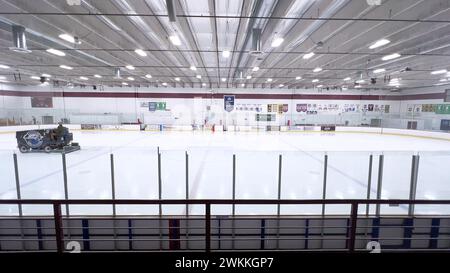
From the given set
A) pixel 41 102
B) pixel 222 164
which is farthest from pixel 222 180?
pixel 41 102

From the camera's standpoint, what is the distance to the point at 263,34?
7484mm

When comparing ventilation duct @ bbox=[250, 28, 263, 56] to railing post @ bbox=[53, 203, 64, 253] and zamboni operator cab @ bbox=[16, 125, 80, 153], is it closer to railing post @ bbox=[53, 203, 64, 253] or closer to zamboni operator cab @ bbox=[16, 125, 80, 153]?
railing post @ bbox=[53, 203, 64, 253]

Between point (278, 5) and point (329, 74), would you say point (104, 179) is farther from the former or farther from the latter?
point (329, 74)

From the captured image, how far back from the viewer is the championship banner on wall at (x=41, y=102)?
2414cm

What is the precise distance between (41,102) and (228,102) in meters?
19.6

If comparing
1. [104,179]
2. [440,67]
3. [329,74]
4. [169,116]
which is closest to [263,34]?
[104,179]

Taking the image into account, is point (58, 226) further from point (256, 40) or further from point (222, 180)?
point (256, 40)

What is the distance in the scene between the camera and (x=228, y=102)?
77.6ft

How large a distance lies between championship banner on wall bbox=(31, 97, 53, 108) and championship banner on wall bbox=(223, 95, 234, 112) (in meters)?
18.2

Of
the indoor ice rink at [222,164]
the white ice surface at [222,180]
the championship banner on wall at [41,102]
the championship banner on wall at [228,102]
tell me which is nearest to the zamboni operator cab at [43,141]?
the indoor ice rink at [222,164]

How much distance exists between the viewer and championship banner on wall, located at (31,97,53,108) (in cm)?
2414

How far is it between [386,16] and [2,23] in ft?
35.8

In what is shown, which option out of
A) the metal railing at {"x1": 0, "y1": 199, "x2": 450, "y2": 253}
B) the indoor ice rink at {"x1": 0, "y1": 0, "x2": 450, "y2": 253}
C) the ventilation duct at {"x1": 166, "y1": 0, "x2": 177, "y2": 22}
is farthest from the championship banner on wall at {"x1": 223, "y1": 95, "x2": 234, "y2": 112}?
the metal railing at {"x1": 0, "y1": 199, "x2": 450, "y2": 253}

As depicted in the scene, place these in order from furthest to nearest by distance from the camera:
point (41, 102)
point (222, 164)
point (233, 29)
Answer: point (41, 102)
point (222, 164)
point (233, 29)
